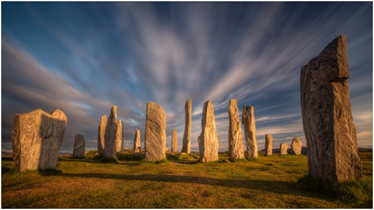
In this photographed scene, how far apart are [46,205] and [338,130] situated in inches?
290

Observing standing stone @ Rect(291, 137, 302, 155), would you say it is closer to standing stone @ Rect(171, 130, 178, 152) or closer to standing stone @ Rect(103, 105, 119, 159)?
standing stone @ Rect(171, 130, 178, 152)

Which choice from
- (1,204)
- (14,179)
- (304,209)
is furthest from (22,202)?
(304,209)

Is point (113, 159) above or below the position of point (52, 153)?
below

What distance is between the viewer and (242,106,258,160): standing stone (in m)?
15.9

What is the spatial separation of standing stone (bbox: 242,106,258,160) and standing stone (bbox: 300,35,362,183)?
10.7 meters

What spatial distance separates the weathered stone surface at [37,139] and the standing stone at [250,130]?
14.0 m

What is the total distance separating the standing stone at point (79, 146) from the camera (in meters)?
18.7

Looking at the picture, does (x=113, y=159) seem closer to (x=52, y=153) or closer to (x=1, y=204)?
(x=52, y=153)

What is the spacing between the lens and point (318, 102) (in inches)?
207

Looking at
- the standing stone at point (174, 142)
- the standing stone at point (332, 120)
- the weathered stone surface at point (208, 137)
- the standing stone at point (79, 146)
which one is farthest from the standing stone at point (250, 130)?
the standing stone at point (79, 146)

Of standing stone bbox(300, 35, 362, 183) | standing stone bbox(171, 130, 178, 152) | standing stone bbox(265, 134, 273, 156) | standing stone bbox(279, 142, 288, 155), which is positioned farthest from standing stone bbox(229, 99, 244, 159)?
standing stone bbox(171, 130, 178, 152)

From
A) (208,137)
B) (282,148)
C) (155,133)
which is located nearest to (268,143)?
(282,148)

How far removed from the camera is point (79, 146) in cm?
1894

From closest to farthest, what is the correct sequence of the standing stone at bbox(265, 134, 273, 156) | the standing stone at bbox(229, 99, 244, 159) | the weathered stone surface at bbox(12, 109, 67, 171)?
the weathered stone surface at bbox(12, 109, 67, 171), the standing stone at bbox(229, 99, 244, 159), the standing stone at bbox(265, 134, 273, 156)
